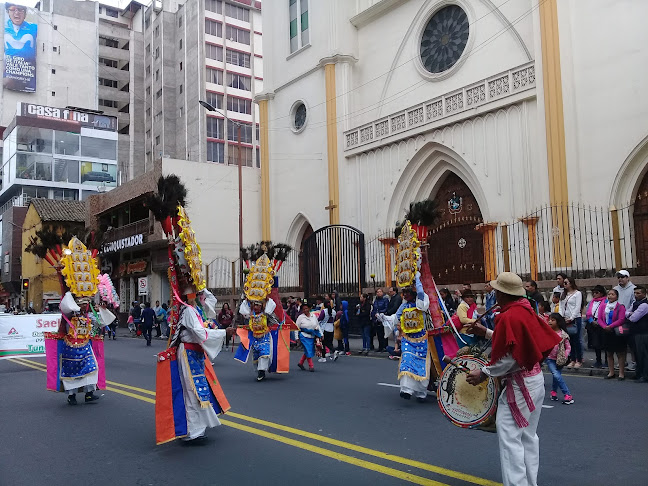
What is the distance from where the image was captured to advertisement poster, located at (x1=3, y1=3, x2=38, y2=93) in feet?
223

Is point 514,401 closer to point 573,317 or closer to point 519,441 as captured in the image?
point 519,441

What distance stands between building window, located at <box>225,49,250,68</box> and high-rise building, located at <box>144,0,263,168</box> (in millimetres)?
100

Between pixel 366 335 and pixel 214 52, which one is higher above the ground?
pixel 214 52

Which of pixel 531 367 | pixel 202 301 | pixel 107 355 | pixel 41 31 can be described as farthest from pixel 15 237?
pixel 531 367

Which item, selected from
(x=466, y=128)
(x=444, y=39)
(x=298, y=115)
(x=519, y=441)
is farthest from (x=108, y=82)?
(x=519, y=441)

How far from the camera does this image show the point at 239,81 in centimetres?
6259

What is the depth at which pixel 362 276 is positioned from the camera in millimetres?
21453

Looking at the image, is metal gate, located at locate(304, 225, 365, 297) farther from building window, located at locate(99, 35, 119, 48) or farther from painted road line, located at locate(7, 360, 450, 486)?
building window, located at locate(99, 35, 119, 48)

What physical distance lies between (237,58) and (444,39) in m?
45.0

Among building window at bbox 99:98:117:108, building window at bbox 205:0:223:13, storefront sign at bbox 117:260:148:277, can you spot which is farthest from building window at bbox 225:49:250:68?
storefront sign at bbox 117:260:148:277

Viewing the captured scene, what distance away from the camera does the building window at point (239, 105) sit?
61.8m

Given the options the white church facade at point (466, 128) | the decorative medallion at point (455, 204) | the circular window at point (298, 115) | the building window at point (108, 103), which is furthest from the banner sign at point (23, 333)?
the building window at point (108, 103)

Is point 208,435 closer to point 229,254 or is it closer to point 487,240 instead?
point 487,240

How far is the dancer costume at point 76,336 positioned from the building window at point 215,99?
173 feet
